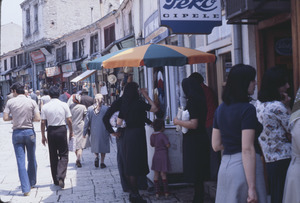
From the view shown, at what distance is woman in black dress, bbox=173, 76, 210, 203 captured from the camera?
5.13 m

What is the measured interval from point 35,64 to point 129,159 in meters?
32.1

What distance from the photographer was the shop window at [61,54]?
31.1 metres

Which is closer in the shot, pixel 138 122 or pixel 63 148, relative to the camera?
pixel 138 122

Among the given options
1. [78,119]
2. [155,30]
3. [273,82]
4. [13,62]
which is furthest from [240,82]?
[13,62]

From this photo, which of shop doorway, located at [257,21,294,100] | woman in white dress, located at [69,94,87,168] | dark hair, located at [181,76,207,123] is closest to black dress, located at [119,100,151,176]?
dark hair, located at [181,76,207,123]

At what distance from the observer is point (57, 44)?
32094 millimetres

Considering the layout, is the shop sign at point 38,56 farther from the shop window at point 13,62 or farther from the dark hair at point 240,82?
the dark hair at point 240,82

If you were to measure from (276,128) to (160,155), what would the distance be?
Answer: 2.96m

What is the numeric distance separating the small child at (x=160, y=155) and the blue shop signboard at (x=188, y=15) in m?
1.51

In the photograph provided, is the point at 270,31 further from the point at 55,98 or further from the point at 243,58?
the point at 55,98

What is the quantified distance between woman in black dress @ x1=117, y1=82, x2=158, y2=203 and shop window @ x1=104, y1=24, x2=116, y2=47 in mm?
18061

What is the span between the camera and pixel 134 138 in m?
6.01

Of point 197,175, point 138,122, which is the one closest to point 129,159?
point 138,122

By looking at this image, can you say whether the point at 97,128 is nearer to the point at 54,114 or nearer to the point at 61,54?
the point at 54,114
